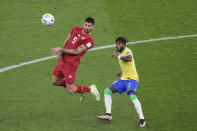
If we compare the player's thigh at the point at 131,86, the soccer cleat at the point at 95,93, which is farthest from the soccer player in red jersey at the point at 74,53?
the player's thigh at the point at 131,86

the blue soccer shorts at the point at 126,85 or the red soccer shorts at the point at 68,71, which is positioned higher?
the red soccer shorts at the point at 68,71

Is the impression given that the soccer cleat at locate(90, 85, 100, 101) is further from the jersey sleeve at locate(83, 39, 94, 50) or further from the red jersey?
the jersey sleeve at locate(83, 39, 94, 50)

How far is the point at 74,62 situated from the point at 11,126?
2106 mm

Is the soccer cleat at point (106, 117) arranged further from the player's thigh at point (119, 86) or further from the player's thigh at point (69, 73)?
the player's thigh at point (69, 73)

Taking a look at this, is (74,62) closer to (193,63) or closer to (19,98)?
(19,98)

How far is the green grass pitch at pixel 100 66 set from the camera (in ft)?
33.5

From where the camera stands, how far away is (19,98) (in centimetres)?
1117

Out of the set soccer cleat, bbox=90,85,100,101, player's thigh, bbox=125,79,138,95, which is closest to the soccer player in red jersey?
soccer cleat, bbox=90,85,100,101

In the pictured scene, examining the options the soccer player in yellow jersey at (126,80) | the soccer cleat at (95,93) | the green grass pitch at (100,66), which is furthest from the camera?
the soccer cleat at (95,93)

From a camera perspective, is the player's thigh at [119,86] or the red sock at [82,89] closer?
the player's thigh at [119,86]

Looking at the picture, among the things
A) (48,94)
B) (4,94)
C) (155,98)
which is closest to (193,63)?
(155,98)

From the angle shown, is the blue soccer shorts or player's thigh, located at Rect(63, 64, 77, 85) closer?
the blue soccer shorts

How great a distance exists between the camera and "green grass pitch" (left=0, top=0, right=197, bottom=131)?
10.2m

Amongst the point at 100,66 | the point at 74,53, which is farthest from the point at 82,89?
the point at 100,66
